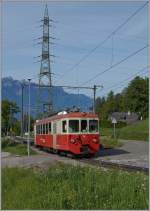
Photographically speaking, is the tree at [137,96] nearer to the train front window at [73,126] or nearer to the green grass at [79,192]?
the train front window at [73,126]

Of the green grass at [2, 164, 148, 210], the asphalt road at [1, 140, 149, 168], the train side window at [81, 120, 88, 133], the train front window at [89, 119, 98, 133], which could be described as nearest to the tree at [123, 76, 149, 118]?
the asphalt road at [1, 140, 149, 168]

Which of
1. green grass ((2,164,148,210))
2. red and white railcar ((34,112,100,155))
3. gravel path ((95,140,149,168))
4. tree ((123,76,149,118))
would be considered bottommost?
gravel path ((95,140,149,168))

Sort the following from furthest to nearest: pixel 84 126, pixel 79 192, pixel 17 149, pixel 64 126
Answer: pixel 17 149 < pixel 64 126 < pixel 84 126 < pixel 79 192

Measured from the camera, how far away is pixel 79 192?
1138 cm

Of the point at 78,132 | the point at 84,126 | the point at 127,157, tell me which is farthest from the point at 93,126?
the point at 127,157

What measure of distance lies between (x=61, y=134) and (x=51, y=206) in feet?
78.4

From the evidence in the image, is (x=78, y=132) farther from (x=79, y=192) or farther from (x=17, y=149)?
(x=79, y=192)

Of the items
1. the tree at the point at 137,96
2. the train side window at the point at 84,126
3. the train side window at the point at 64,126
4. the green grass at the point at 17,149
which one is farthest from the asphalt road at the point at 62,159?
the tree at the point at 137,96

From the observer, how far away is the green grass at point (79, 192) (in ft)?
34.7

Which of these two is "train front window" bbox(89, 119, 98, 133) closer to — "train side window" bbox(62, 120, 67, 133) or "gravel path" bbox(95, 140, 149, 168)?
"train side window" bbox(62, 120, 67, 133)

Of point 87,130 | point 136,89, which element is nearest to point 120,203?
point 87,130

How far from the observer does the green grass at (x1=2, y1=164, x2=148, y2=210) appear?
416 inches

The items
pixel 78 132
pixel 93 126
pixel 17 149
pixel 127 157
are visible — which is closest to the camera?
pixel 78 132

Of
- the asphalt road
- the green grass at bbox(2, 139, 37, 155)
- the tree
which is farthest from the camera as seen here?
the tree
